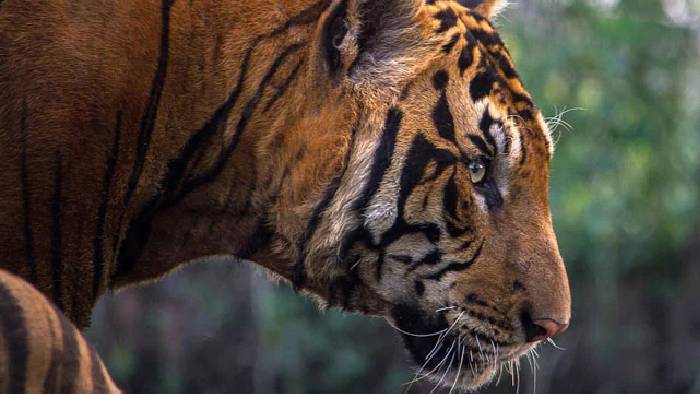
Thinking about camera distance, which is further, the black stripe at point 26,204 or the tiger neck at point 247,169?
the tiger neck at point 247,169

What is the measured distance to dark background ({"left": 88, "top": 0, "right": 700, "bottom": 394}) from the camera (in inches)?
309

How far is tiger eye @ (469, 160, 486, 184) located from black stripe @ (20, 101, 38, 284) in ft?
3.86

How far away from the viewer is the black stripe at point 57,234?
258cm

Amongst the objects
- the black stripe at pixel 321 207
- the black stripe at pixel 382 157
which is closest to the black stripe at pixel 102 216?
the black stripe at pixel 321 207

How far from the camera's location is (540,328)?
10.2 feet

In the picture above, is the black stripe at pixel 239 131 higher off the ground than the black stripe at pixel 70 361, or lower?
higher

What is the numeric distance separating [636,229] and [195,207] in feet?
19.2

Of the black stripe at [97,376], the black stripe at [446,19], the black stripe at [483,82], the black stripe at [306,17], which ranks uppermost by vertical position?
the black stripe at [446,19]

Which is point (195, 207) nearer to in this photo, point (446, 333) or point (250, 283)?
point (446, 333)

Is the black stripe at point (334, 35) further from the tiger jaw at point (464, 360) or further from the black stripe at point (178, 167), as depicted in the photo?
the tiger jaw at point (464, 360)

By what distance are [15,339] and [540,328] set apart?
5.66 ft

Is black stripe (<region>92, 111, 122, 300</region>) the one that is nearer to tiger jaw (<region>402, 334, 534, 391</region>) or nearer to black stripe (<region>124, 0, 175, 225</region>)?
black stripe (<region>124, 0, 175, 225</region>)

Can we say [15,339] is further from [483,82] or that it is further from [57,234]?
[483,82]

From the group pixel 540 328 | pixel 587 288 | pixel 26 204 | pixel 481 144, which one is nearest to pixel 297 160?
pixel 481 144
